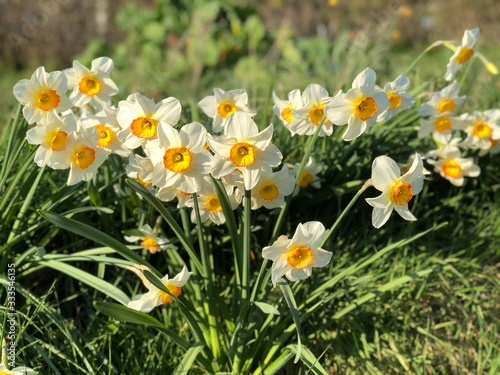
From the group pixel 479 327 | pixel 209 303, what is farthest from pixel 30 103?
pixel 479 327

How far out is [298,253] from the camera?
1585mm

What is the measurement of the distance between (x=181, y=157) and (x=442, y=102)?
1145mm

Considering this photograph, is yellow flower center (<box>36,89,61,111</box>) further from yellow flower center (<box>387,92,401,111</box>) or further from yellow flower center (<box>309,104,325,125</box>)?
yellow flower center (<box>387,92,401,111</box>)

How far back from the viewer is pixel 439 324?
83.7 inches

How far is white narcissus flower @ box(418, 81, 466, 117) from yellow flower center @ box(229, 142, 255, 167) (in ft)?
3.10

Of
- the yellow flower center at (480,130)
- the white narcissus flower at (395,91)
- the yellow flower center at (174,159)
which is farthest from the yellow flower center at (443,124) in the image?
the yellow flower center at (174,159)

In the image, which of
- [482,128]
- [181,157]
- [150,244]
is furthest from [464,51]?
[150,244]

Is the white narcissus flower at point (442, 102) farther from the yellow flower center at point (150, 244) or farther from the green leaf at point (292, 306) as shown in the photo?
the yellow flower center at point (150, 244)

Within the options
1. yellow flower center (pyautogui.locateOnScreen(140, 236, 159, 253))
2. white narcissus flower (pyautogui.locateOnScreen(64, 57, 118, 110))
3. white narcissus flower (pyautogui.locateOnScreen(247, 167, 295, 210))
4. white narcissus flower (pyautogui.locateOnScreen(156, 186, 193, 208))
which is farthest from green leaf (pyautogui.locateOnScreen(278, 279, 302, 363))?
white narcissus flower (pyautogui.locateOnScreen(64, 57, 118, 110))

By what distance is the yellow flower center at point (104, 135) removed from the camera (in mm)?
1730

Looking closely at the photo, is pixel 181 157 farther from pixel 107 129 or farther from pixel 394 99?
pixel 394 99

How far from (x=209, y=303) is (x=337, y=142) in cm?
91

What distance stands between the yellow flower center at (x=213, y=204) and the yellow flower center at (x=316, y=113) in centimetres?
36

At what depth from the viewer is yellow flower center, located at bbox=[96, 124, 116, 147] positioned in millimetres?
1730
